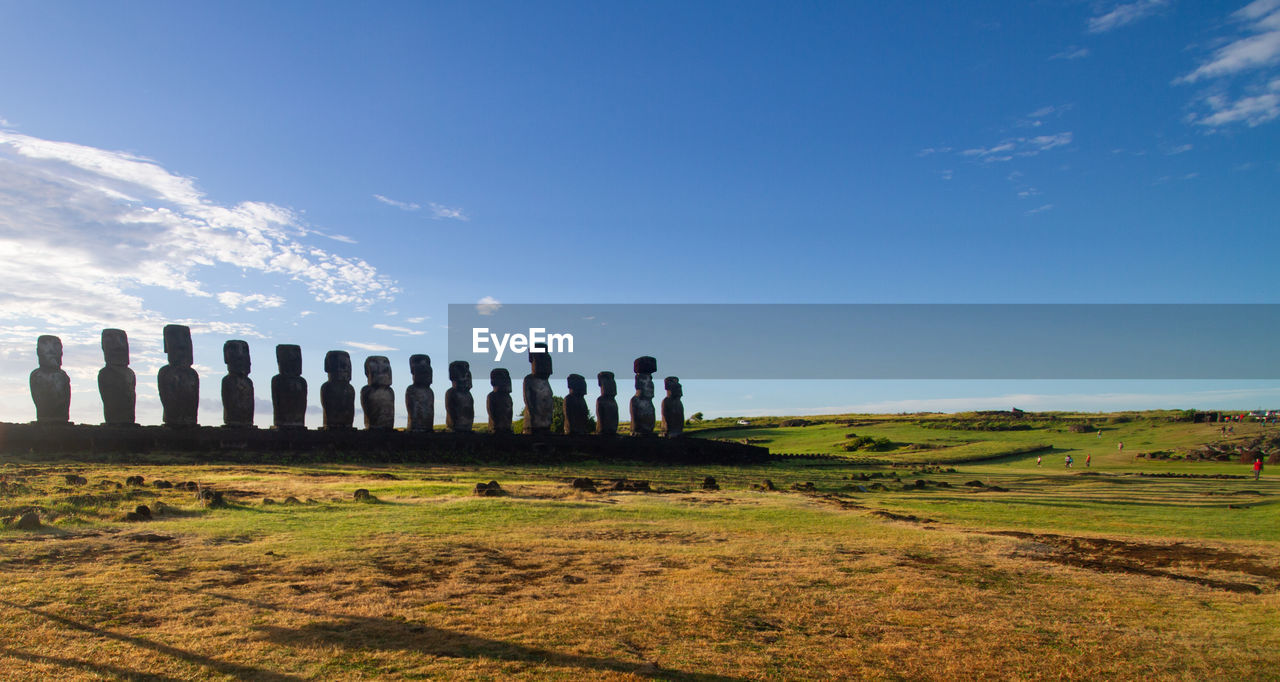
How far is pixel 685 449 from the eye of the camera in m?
30.3

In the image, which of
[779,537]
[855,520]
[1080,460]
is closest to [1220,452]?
[1080,460]

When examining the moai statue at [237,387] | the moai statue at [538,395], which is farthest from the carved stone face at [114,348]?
the moai statue at [538,395]

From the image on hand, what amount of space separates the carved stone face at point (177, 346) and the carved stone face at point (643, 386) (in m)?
14.9

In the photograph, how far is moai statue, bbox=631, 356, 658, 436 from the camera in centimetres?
3072

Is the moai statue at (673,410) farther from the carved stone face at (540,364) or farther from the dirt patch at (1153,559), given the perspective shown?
the dirt patch at (1153,559)

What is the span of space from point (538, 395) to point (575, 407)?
5.40 ft

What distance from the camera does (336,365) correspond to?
82.3 ft

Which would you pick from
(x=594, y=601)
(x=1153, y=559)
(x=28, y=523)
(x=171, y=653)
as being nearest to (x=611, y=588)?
(x=594, y=601)

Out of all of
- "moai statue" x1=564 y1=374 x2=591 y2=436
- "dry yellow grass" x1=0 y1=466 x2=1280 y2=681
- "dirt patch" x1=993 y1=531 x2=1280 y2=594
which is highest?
"moai statue" x1=564 y1=374 x2=591 y2=436

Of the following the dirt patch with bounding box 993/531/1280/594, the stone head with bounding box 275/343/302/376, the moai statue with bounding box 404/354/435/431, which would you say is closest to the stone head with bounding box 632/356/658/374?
the moai statue with bounding box 404/354/435/431

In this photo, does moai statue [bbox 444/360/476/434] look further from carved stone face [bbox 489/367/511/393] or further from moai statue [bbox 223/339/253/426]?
moai statue [bbox 223/339/253/426]

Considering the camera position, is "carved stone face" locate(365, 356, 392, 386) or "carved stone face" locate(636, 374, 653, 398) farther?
"carved stone face" locate(636, 374, 653, 398)

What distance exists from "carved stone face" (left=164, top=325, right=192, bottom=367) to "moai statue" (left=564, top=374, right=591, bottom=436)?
11934 mm

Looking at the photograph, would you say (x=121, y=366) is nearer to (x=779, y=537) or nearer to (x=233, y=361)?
(x=233, y=361)
